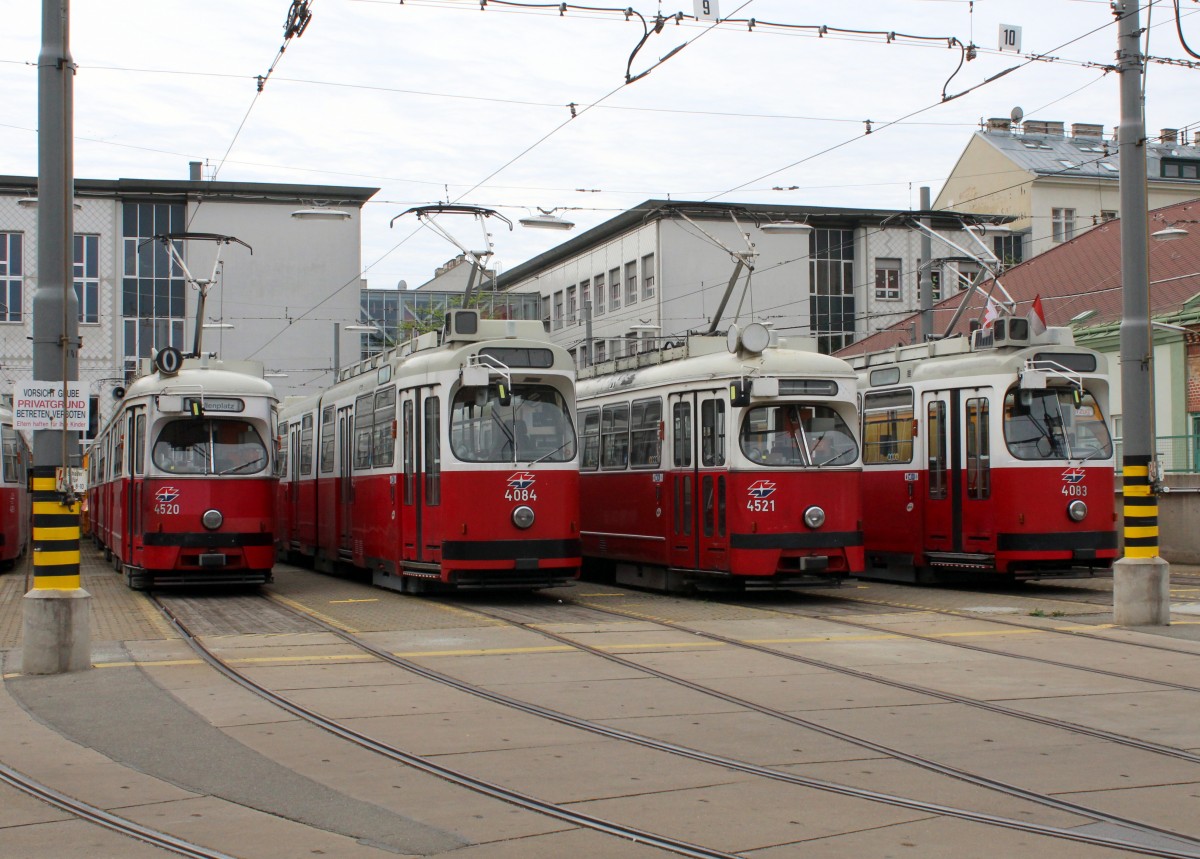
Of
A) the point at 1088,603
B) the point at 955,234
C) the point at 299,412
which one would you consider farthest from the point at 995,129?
the point at 1088,603

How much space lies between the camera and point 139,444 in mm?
19281

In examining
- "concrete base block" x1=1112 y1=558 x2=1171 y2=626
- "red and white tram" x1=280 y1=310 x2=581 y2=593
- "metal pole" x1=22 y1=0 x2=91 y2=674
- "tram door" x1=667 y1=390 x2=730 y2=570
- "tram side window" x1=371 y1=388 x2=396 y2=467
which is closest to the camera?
"metal pole" x1=22 y1=0 x2=91 y2=674

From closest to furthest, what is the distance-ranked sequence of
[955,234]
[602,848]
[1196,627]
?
[602,848], [1196,627], [955,234]

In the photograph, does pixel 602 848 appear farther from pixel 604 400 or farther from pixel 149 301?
pixel 149 301

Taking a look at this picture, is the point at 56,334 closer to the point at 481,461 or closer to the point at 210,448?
the point at 481,461

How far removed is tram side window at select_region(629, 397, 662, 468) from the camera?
19156mm

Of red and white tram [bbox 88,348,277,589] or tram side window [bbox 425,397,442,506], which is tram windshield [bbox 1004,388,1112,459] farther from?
red and white tram [bbox 88,348,277,589]

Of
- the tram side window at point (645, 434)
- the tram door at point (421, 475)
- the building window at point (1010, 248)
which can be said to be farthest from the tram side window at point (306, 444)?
the building window at point (1010, 248)

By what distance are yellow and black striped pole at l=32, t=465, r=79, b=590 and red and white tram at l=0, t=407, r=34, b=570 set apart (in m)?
13.1

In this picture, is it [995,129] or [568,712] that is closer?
[568,712]

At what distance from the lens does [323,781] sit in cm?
771

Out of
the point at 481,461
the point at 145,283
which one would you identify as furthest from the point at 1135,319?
the point at 145,283

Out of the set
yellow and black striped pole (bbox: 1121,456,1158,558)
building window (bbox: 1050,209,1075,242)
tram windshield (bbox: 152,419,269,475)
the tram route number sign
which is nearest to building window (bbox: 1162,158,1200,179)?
building window (bbox: 1050,209,1075,242)

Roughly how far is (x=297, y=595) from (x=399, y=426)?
2943 mm
